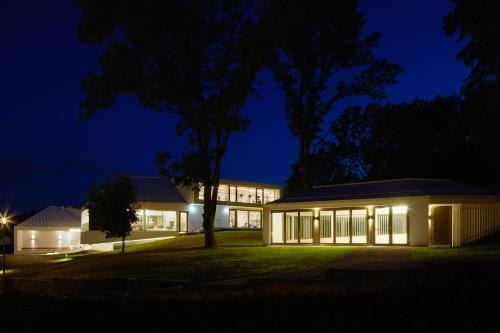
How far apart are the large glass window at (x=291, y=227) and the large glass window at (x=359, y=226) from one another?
3.23 meters

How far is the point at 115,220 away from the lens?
99.5 ft

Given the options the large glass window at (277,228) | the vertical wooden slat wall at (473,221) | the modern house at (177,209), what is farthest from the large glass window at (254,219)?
the vertical wooden slat wall at (473,221)

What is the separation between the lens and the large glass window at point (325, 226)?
94.1 ft

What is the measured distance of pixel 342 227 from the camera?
92.7ft

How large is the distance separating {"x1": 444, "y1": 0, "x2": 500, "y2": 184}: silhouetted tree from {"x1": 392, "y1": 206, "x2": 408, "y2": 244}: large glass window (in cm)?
986

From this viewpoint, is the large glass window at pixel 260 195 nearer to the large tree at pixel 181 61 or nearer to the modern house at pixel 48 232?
the modern house at pixel 48 232

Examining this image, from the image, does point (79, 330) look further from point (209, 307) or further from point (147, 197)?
point (147, 197)

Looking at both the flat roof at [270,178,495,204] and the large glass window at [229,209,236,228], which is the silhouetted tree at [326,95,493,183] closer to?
the flat roof at [270,178,495,204]

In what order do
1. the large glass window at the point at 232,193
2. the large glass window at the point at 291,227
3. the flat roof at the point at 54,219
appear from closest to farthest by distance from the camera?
the large glass window at the point at 291,227 → the flat roof at the point at 54,219 → the large glass window at the point at 232,193

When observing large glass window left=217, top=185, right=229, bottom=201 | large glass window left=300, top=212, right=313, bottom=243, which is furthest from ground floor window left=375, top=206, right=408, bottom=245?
large glass window left=217, top=185, right=229, bottom=201

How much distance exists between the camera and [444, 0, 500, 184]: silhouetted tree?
539 inches

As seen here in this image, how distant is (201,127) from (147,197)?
18982mm

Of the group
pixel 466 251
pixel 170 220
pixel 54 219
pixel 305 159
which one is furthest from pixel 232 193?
pixel 466 251

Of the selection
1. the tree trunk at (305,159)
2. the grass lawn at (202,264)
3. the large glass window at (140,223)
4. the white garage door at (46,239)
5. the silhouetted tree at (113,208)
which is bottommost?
the white garage door at (46,239)
